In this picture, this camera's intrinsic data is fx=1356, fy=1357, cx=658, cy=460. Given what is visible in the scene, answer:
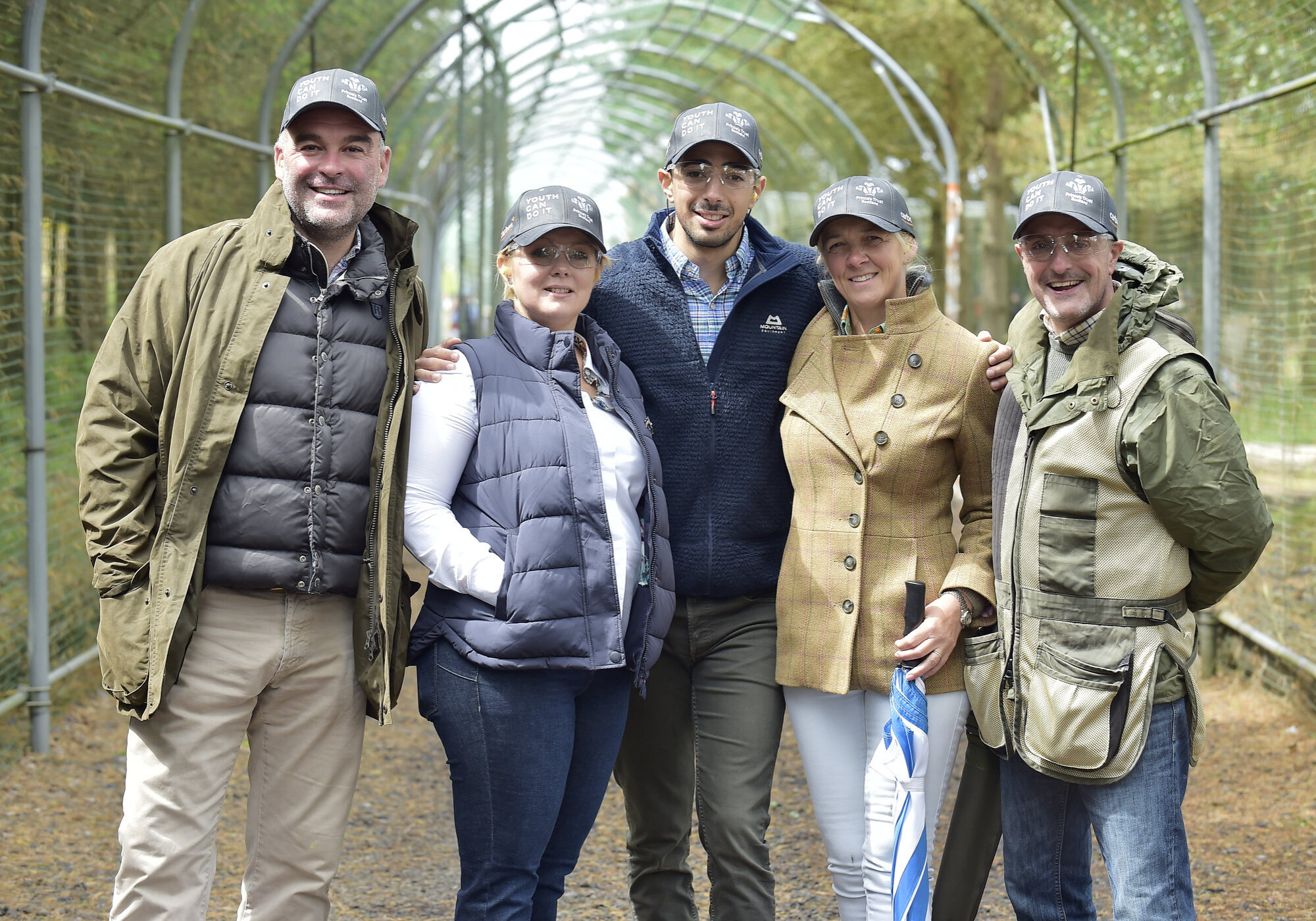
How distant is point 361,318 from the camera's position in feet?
10.4

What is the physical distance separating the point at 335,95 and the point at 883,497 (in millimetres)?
1637

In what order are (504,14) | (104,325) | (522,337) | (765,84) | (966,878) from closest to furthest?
(522,337), (966,878), (104,325), (504,14), (765,84)

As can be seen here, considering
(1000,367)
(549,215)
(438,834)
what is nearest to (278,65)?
(438,834)

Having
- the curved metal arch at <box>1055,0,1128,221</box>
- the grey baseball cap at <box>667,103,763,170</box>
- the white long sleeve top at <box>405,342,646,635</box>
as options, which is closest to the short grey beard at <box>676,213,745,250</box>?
the grey baseball cap at <box>667,103,763,170</box>

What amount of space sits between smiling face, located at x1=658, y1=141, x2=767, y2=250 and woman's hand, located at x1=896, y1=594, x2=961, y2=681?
113cm

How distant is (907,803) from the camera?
325 cm

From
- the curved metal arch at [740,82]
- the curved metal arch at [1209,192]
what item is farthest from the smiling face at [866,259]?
the curved metal arch at [740,82]

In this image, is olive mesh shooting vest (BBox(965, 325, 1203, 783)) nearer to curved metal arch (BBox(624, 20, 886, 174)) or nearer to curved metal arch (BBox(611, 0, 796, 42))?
curved metal arch (BBox(611, 0, 796, 42))

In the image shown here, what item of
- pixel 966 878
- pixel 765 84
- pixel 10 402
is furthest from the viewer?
pixel 765 84

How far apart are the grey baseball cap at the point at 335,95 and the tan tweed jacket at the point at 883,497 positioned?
131 cm

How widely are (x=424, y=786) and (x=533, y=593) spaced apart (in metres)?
3.15

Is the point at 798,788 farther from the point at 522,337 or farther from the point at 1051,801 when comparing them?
the point at 522,337

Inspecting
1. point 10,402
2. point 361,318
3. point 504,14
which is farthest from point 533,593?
point 504,14

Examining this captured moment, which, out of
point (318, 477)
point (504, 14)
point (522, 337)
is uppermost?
point (504, 14)
